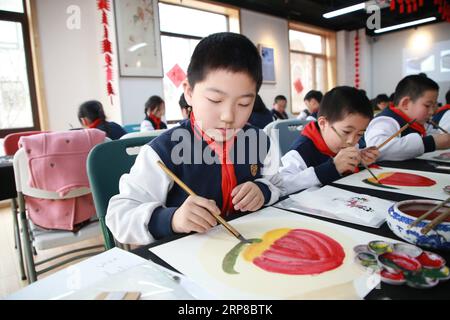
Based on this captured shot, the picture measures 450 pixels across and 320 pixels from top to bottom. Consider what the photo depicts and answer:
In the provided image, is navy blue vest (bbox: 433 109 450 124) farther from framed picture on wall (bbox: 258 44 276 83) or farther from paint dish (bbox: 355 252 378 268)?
framed picture on wall (bbox: 258 44 276 83)

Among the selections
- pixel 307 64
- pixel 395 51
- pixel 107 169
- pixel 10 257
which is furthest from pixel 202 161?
pixel 395 51

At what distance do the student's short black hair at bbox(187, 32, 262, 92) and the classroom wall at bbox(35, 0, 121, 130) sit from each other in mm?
3319

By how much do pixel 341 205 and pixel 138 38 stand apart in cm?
376

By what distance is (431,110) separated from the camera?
1.72 metres

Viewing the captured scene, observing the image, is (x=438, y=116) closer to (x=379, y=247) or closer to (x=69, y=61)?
(x=379, y=247)

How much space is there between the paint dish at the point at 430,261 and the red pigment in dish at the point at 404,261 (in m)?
0.01

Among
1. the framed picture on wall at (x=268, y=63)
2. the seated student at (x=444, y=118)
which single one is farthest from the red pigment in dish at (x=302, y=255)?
the framed picture on wall at (x=268, y=63)

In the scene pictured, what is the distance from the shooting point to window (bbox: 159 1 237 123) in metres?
4.54

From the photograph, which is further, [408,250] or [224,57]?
[224,57]

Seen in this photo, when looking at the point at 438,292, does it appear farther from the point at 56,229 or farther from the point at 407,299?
the point at 56,229

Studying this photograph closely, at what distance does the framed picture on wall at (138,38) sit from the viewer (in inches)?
145

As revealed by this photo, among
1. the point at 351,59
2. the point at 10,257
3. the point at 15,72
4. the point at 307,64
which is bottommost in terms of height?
the point at 10,257

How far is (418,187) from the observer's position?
0.86 meters

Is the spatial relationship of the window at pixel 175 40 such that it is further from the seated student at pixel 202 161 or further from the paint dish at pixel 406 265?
the paint dish at pixel 406 265
